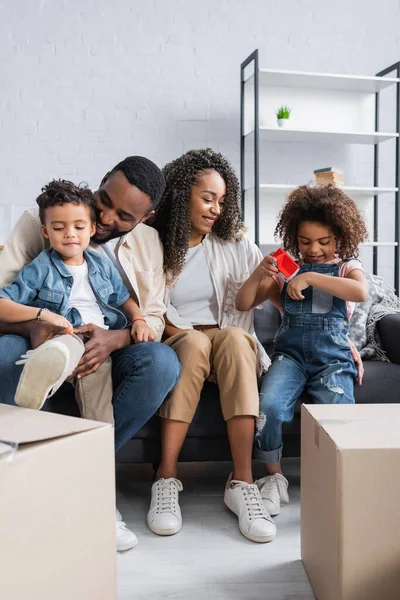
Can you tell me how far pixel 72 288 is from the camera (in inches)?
66.4

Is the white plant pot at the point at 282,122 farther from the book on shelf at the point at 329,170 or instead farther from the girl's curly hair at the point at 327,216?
the girl's curly hair at the point at 327,216

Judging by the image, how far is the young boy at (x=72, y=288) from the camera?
1596mm

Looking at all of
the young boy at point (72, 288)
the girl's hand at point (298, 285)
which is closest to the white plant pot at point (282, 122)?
the girl's hand at point (298, 285)

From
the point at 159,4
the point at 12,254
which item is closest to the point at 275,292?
the point at 12,254

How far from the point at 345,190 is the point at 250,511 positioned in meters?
2.44

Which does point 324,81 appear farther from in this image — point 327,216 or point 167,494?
point 167,494

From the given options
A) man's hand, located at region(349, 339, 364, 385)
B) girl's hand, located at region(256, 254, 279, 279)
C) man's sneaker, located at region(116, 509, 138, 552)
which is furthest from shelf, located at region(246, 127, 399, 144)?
man's sneaker, located at region(116, 509, 138, 552)

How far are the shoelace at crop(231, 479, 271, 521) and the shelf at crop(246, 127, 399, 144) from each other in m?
2.27

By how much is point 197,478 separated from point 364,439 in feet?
3.34

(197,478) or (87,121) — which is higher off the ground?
(87,121)

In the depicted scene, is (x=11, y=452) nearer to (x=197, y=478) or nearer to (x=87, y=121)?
(x=197, y=478)

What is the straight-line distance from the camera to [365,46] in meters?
3.81

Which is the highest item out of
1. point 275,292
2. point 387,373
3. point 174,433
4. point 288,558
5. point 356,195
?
point 356,195

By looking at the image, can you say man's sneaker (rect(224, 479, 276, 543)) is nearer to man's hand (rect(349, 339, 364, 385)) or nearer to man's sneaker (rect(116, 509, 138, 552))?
man's sneaker (rect(116, 509, 138, 552))
